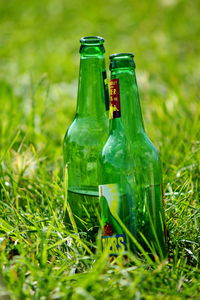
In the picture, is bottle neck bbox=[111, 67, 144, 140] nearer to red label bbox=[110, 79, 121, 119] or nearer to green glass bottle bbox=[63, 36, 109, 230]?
red label bbox=[110, 79, 121, 119]

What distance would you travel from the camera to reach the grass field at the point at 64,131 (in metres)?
1.52

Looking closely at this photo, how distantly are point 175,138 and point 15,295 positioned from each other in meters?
1.51

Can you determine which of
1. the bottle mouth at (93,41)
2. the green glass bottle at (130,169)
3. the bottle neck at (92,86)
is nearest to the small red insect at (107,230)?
the green glass bottle at (130,169)

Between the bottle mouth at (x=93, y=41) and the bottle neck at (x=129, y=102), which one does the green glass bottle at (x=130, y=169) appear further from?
the bottle mouth at (x=93, y=41)

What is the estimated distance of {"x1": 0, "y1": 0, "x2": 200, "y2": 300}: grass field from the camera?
1517 mm

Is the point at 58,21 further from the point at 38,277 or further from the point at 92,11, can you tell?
the point at 38,277

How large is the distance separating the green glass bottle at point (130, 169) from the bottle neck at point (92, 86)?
0.23 meters

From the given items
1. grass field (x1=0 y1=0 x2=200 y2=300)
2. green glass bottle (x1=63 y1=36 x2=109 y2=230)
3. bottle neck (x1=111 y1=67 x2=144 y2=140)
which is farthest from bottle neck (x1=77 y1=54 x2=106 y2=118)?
grass field (x1=0 y1=0 x2=200 y2=300)

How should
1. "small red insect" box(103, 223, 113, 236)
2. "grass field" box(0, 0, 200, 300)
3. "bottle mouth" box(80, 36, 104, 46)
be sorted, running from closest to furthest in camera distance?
"grass field" box(0, 0, 200, 300) → "small red insect" box(103, 223, 113, 236) → "bottle mouth" box(80, 36, 104, 46)

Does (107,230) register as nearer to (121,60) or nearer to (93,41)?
(121,60)

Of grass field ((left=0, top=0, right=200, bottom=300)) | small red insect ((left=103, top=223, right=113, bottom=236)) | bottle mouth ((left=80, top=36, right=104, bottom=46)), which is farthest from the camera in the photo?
bottle mouth ((left=80, top=36, right=104, bottom=46))

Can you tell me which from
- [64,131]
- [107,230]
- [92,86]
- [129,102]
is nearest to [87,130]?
[92,86]

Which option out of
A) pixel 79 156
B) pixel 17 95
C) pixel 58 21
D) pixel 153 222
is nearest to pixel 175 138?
pixel 79 156

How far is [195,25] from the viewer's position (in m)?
5.81
